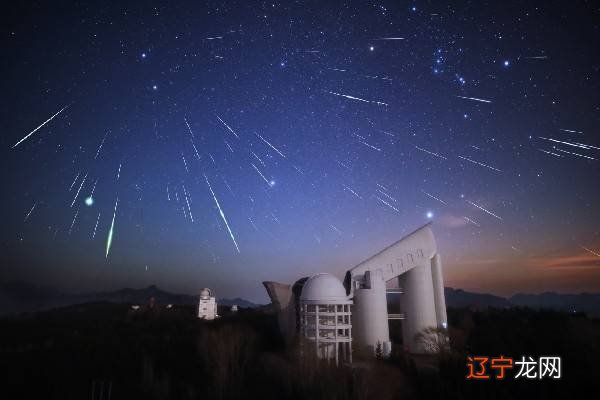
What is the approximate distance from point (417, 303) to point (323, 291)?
861 cm

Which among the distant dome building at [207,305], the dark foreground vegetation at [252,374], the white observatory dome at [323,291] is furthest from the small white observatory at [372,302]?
the distant dome building at [207,305]

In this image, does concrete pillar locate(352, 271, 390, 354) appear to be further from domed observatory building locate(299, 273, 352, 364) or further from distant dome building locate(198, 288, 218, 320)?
distant dome building locate(198, 288, 218, 320)

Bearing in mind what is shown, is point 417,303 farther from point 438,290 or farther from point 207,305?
point 207,305

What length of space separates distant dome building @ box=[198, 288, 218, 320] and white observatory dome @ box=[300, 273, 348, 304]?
3768 centimetres

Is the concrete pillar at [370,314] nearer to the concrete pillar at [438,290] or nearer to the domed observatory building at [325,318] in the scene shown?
the domed observatory building at [325,318]

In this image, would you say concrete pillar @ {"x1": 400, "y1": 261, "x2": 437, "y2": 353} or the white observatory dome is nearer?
the white observatory dome

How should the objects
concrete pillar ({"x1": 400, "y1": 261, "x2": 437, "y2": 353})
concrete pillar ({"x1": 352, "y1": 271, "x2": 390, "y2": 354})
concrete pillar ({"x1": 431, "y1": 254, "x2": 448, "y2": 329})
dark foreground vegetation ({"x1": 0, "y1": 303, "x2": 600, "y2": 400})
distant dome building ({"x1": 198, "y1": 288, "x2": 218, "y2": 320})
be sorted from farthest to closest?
distant dome building ({"x1": 198, "y1": 288, "x2": 218, "y2": 320}), concrete pillar ({"x1": 431, "y1": 254, "x2": 448, "y2": 329}), concrete pillar ({"x1": 400, "y1": 261, "x2": 437, "y2": 353}), concrete pillar ({"x1": 352, "y1": 271, "x2": 390, "y2": 354}), dark foreground vegetation ({"x1": 0, "y1": 303, "x2": 600, "y2": 400})

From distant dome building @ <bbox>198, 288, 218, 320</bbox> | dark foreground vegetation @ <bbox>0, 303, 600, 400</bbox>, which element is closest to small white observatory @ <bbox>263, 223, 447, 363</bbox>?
dark foreground vegetation @ <bbox>0, 303, 600, 400</bbox>

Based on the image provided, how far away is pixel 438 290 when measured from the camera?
27.4 meters

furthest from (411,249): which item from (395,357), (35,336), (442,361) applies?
(35,336)

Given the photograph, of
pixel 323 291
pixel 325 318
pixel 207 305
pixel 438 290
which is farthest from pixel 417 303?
pixel 207 305

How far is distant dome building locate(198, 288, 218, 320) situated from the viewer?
56.1 meters

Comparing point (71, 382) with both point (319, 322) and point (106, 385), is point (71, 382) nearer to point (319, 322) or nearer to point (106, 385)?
point (106, 385)

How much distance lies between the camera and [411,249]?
26.7m
